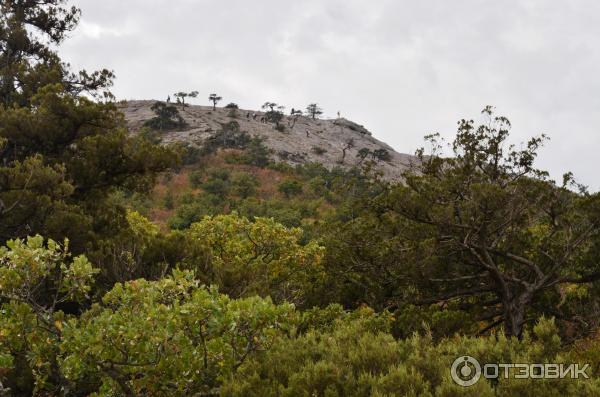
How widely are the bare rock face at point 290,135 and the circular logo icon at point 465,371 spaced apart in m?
62.2

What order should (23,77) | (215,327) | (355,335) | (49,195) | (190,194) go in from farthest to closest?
(190,194) → (23,77) → (49,195) → (355,335) → (215,327)

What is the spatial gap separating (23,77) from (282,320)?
13715 mm

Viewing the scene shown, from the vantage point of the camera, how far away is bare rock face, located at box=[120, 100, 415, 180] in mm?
71312

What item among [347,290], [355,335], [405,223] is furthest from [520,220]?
[355,335]

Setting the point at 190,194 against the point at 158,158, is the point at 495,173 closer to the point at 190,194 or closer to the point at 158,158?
the point at 158,158

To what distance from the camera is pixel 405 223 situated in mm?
11469

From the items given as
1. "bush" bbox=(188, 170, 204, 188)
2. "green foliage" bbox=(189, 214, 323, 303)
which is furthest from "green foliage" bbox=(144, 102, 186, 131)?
"green foliage" bbox=(189, 214, 323, 303)

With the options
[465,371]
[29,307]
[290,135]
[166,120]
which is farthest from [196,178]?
[465,371]

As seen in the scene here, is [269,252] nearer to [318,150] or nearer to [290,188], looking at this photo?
[290,188]

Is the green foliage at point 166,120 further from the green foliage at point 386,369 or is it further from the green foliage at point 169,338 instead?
the green foliage at point 386,369

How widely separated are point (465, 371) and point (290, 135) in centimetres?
7976

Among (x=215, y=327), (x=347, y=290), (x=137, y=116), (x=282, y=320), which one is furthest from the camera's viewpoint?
(x=137, y=116)

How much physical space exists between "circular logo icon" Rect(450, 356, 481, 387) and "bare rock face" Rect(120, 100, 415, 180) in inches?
2449

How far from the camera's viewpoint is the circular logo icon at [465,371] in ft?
13.6
